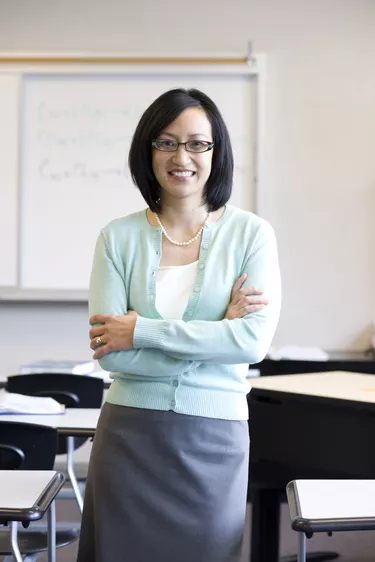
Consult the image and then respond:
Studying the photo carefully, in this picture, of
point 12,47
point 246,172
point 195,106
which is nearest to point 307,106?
point 246,172

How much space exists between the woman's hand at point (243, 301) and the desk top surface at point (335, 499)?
1.30 ft

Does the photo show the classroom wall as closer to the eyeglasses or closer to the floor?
the floor

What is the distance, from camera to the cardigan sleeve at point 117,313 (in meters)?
1.65

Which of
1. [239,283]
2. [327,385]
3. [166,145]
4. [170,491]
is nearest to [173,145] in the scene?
[166,145]

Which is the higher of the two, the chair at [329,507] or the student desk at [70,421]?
the chair at [329,507]

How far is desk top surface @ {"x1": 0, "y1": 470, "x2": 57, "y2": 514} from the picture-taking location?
5.32 feet

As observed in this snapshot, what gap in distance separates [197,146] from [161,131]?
3.3 inches

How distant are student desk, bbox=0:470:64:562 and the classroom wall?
2.80 metres

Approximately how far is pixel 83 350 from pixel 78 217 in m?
0.75

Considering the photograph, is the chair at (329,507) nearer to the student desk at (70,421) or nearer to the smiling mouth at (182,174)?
the smiling mouth at (182,174)

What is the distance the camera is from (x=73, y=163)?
4531 millimetres

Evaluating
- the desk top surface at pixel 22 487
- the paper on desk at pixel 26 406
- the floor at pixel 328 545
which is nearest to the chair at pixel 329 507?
the desk top surface at pixel 22 487

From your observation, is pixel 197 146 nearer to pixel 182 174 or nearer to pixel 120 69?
pixel 182 174

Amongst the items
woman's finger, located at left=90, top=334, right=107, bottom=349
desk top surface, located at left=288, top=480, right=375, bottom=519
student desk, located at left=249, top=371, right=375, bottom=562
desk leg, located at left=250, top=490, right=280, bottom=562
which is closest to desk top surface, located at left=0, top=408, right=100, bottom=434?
student desk, located at left=249, top=371, right=375, bottom=562
